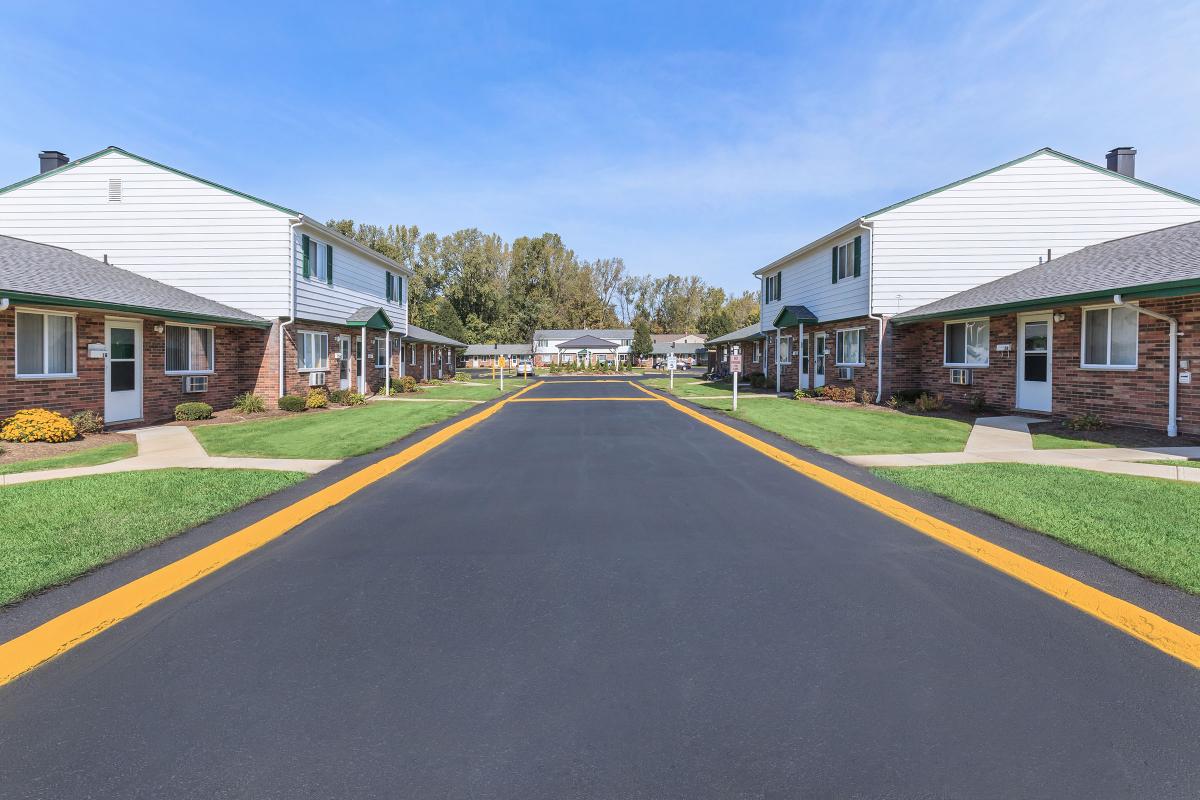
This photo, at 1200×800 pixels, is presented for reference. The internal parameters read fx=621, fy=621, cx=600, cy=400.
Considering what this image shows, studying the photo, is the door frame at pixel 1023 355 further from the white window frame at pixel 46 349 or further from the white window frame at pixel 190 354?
the white window frame at pixel 46 349

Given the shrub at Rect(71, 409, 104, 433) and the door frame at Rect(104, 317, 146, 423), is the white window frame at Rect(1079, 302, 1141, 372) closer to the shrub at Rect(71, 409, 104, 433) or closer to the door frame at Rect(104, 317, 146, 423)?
the shrub at Rect(71, 409, 104, 433)

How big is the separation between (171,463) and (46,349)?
243 inches

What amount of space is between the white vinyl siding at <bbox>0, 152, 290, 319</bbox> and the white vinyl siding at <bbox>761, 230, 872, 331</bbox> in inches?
719

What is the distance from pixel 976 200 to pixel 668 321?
8667 cm

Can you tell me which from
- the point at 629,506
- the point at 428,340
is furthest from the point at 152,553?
the point at 428,340

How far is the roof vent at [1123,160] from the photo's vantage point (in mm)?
20078

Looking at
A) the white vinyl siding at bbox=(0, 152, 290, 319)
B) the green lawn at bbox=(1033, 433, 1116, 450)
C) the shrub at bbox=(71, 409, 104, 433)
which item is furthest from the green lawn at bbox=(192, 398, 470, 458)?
the green lawn at bbox=(1033, 433, 1116, 450)

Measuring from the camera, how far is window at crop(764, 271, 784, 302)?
1165 inches

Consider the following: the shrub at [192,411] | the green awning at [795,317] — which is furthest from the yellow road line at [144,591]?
the green awning at [795,317]

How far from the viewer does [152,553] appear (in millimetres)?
5254

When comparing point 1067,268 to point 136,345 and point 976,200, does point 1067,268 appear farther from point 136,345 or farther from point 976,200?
point 136,345

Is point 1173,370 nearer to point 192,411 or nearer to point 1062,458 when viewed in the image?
point 1062,458

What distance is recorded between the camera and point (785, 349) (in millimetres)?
29141

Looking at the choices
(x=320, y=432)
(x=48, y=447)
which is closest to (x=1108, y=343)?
(x=320, y=432)
